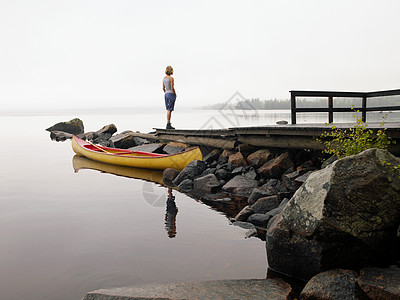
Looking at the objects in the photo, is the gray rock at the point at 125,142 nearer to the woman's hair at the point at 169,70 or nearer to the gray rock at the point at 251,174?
the woman's hair at the point at 169,70

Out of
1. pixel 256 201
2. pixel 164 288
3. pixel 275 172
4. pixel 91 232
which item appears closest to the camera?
pixel 164 288

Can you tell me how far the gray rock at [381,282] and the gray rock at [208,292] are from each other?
2.76 ft

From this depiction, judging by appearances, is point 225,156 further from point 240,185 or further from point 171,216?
point 171,216

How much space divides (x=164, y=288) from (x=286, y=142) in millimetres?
5701

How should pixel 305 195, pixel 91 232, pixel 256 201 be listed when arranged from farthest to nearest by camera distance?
pixel 256 201 < pixel 91 232 < pixel 305 195

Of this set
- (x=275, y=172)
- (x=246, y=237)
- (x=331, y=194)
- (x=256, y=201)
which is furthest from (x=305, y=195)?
(x=275, y=172)

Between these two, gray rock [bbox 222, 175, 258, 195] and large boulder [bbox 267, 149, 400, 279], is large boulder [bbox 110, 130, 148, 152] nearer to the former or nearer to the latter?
gray rock [bbox 222, 175, 258, 195]

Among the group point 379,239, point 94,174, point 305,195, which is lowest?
point 94,174

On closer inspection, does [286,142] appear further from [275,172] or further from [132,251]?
[132,251]

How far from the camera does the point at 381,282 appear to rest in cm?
352

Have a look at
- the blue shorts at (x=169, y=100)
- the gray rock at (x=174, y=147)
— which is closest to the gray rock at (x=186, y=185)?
the gray rock at (x=174, y=147)

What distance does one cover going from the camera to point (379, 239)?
158 inches

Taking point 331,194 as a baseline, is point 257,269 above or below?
below

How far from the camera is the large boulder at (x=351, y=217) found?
3.97 meters
